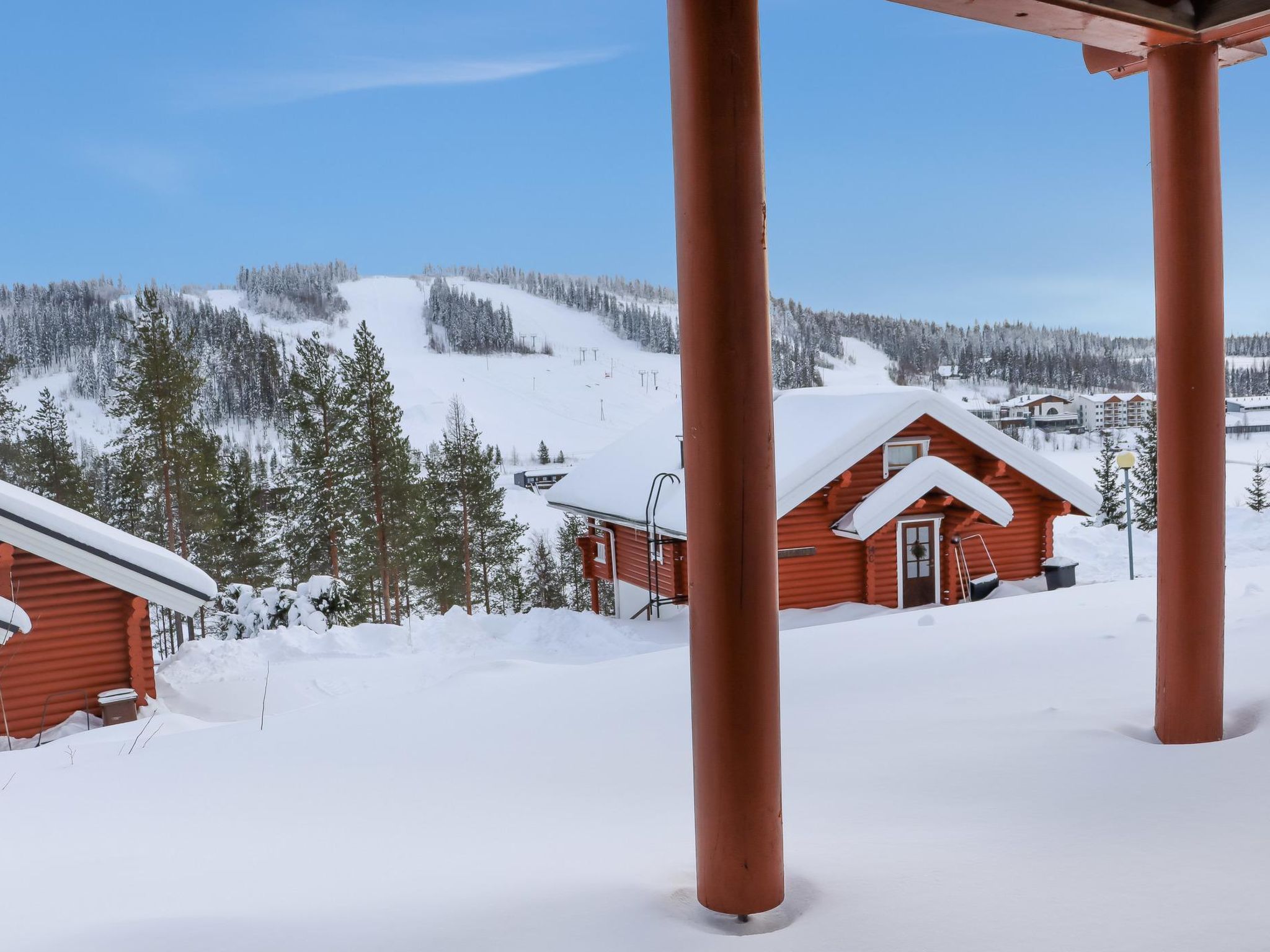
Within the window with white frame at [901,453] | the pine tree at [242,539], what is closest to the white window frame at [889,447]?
the window with white frame at [901,453]

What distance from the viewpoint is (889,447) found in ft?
52.9

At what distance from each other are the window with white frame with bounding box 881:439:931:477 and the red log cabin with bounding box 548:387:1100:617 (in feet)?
0.07

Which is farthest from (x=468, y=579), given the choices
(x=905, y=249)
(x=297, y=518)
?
(x=905, y=249)

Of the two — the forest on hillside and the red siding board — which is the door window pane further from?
the forest on hillside

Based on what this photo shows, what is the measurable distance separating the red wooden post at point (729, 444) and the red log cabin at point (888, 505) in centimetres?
1248

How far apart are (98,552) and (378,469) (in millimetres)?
17412

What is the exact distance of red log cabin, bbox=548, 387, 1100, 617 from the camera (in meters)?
15.4

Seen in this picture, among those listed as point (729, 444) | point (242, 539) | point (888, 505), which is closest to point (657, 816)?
point (729, 444)

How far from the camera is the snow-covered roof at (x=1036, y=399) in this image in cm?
8206

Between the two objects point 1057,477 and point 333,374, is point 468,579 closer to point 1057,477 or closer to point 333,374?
point 333,374

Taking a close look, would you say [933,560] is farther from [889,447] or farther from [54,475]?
[54,475]

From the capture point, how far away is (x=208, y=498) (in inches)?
1047

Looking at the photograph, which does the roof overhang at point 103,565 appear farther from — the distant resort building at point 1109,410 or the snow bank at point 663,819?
the distant resort building at point 1109,410

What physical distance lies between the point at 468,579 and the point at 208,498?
8.78 m
